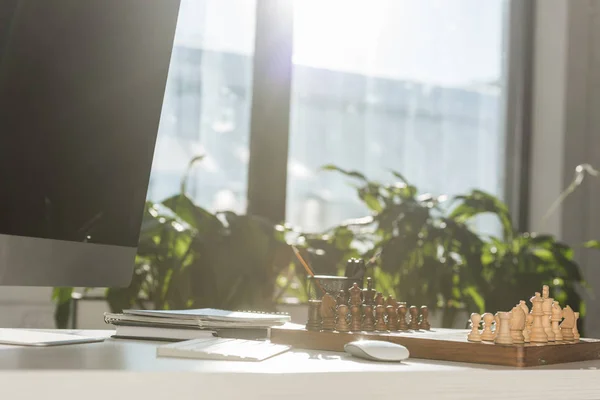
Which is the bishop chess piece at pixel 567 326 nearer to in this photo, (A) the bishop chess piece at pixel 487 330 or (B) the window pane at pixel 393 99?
(A) the bishop chess piece at pixel 487 330

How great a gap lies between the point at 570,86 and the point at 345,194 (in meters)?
1.06

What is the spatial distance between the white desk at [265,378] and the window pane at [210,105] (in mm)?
1769

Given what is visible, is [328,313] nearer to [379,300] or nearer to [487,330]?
[379,300]

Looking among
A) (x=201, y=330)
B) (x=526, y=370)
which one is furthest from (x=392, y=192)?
(x=526, y=370)

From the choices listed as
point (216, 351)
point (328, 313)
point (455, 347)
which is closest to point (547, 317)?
point (455, 347)

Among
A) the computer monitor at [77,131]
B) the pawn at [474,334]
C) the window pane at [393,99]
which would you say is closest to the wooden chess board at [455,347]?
the pawn at [474,334]

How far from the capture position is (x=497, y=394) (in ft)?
2.73

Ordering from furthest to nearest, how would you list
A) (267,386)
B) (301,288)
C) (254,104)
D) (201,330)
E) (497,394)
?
1. (254,104)
2. (301,288)
3. (201,330)
4. (497,394)
5. (267,386)

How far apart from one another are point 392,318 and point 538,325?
19cm

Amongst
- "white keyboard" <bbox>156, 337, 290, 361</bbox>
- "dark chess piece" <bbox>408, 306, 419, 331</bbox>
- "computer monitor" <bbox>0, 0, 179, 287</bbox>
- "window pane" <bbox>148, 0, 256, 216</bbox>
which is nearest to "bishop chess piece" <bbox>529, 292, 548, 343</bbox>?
"dark chess piece" <bbox>408, 306, 419, 331</bbox>

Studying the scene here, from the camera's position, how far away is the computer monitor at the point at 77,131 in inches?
37.8

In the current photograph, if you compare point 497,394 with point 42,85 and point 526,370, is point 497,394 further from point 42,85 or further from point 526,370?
point 42,85

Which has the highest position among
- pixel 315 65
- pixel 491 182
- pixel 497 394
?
pixel 315 65

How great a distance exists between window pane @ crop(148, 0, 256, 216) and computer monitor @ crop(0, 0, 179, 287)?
1.45 meters
